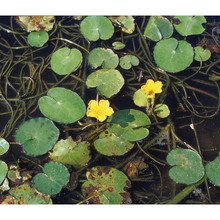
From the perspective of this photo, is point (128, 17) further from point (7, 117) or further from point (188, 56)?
point (7, 117)

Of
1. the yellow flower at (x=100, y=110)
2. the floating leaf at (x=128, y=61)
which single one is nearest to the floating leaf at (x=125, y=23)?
the floating leaf at (x=128, y=61)

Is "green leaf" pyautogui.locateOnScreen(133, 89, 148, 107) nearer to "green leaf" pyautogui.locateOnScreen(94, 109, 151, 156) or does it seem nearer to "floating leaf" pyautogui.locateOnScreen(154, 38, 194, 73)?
"green leaf" pyautogui.locateOnScreen(94, 109, 151, 156)

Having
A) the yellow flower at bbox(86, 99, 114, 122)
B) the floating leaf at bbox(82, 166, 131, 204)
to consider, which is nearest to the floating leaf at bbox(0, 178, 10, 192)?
the floating leaf at bbox(82, 166, 131, 204)

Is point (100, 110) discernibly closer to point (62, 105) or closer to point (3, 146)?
point (62, 105)

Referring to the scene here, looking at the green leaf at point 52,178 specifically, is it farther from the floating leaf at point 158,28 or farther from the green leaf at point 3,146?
the floating leaf at point 158,28

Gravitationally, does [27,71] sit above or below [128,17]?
below

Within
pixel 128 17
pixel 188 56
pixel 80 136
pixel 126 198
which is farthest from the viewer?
pixel 128 17
